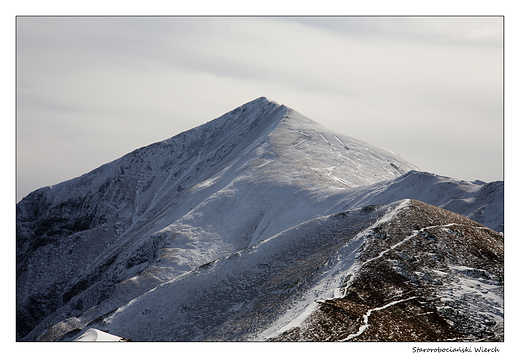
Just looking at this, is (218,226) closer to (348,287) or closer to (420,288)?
(348,287)

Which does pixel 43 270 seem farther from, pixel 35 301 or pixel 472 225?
pixel 472 225

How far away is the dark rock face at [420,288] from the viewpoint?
2262cm

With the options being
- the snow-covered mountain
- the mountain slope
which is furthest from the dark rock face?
the snow-covered mountain

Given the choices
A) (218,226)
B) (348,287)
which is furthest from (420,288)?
(218,226)

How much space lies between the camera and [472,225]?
3512 cm

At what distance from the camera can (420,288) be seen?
26.9m

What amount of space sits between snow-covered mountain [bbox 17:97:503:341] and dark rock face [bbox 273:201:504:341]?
1026 millimetres

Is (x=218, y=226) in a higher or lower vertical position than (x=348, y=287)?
lower

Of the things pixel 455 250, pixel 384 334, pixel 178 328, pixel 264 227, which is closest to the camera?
pixel 384 334

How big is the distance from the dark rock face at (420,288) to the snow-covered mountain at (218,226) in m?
1.03

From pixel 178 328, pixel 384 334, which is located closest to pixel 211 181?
pixel 178 328

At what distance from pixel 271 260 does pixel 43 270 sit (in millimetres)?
84445

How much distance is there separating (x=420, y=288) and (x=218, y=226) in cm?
4463

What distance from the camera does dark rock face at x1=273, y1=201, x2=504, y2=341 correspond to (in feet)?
74.2
